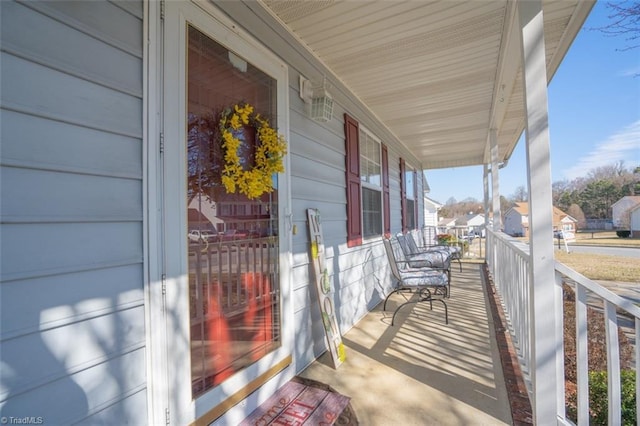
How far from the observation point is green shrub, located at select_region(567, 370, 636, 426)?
2102 millimetres

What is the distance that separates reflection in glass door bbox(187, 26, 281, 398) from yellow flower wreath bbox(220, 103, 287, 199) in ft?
0.13

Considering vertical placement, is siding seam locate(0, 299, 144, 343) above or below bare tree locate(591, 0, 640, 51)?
below

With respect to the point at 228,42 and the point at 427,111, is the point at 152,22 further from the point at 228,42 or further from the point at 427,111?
the point at 427,111

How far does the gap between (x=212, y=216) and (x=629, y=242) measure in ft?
17.2

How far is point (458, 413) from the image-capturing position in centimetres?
190

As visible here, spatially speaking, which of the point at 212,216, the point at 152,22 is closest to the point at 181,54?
the point at 152,22

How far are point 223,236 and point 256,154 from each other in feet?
1.97

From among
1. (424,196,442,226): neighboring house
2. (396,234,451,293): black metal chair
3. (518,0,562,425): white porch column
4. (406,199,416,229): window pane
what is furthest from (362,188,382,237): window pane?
(424,196,442,226): neighboring house

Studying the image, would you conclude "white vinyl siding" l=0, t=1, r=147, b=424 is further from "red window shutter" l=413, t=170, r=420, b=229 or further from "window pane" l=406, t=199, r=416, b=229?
"red window shutter" l=413, t=170, r=420, b=229

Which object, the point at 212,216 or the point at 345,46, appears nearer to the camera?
the point at 212,216

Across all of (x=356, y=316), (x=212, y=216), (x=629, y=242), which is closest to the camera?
(x=212, y=216)

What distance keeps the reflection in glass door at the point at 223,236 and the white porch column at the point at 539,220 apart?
5.25ft

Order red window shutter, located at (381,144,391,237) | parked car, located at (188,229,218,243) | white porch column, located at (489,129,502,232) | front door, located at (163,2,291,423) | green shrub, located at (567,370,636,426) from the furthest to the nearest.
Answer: red window shutter, located at (381,144,391,237) → white porch column, located at (489,129,502,232) → green shrub, located at (567,370,636,426) → parked car, located at (188,229,218,243) → front door, located at (163,2,291,423)

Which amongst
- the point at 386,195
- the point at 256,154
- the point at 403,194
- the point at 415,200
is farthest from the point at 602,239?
the point at 256,154
